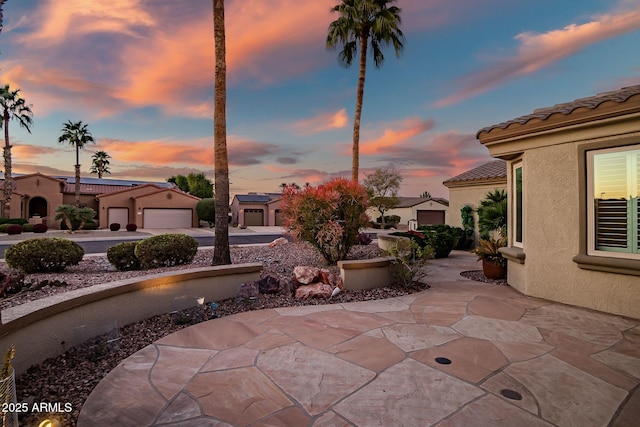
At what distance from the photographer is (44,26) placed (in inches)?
280

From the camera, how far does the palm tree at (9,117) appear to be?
24.8m

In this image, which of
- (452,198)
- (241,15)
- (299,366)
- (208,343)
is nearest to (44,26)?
(241,15)

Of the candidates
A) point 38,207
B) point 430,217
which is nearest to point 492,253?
point 430,217

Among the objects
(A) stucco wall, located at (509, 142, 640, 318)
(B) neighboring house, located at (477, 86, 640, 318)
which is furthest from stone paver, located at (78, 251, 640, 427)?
(B) neighboring house, located at (477, 86, 640, 318)

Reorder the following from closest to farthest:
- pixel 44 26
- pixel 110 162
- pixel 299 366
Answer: pixel 299 366
pixel 44 26
pixel 110 162

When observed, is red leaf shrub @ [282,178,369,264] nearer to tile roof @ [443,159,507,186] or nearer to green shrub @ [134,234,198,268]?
green shrub @ [134,234,198,268]

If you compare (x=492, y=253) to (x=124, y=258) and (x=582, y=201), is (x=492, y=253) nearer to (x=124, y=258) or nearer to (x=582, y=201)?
(x=582, y=201)

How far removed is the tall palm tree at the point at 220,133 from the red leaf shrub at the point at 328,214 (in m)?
1.53

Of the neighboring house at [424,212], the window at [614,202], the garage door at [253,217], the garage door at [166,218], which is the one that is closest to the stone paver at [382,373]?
the window at [614,202]

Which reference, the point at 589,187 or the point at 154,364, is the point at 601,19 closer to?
the point at 589,187

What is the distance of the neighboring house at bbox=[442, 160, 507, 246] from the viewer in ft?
42.4

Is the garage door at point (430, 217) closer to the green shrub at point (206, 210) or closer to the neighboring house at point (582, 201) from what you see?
the green shrub at point (206, 210)

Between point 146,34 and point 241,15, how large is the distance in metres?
2.72

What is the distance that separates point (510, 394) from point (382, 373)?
113cm
